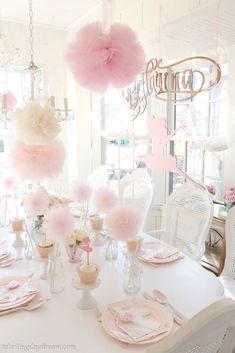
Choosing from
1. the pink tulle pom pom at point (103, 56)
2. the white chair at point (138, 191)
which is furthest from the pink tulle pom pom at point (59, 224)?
the white chair at point (138, 191)

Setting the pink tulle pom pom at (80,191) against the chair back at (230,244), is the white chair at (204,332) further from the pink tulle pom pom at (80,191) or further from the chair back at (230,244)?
the pink tulle pom pom at (80,191)

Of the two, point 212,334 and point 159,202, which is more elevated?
point 212,334

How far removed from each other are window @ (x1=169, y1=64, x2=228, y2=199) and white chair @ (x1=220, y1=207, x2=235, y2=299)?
2.59 feet

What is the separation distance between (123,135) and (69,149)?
4.17 feet

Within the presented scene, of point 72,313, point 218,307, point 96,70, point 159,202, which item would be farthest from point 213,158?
point 218,307

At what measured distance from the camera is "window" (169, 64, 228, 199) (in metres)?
2.52

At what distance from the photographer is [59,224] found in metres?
1.37

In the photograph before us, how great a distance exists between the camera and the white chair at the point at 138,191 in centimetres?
251

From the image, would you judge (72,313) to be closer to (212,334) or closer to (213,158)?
(212,334)

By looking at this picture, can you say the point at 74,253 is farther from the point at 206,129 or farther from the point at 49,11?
the point at 49,11

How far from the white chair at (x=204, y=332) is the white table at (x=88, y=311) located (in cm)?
30

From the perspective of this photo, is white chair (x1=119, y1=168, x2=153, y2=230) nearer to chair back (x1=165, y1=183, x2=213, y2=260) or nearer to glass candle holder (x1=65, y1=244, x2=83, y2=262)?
chair back (x1=165, y1=183, x2=213, y2=260)

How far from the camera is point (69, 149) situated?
4.49 meters

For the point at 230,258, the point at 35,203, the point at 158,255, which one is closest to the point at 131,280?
the point at 158,255
